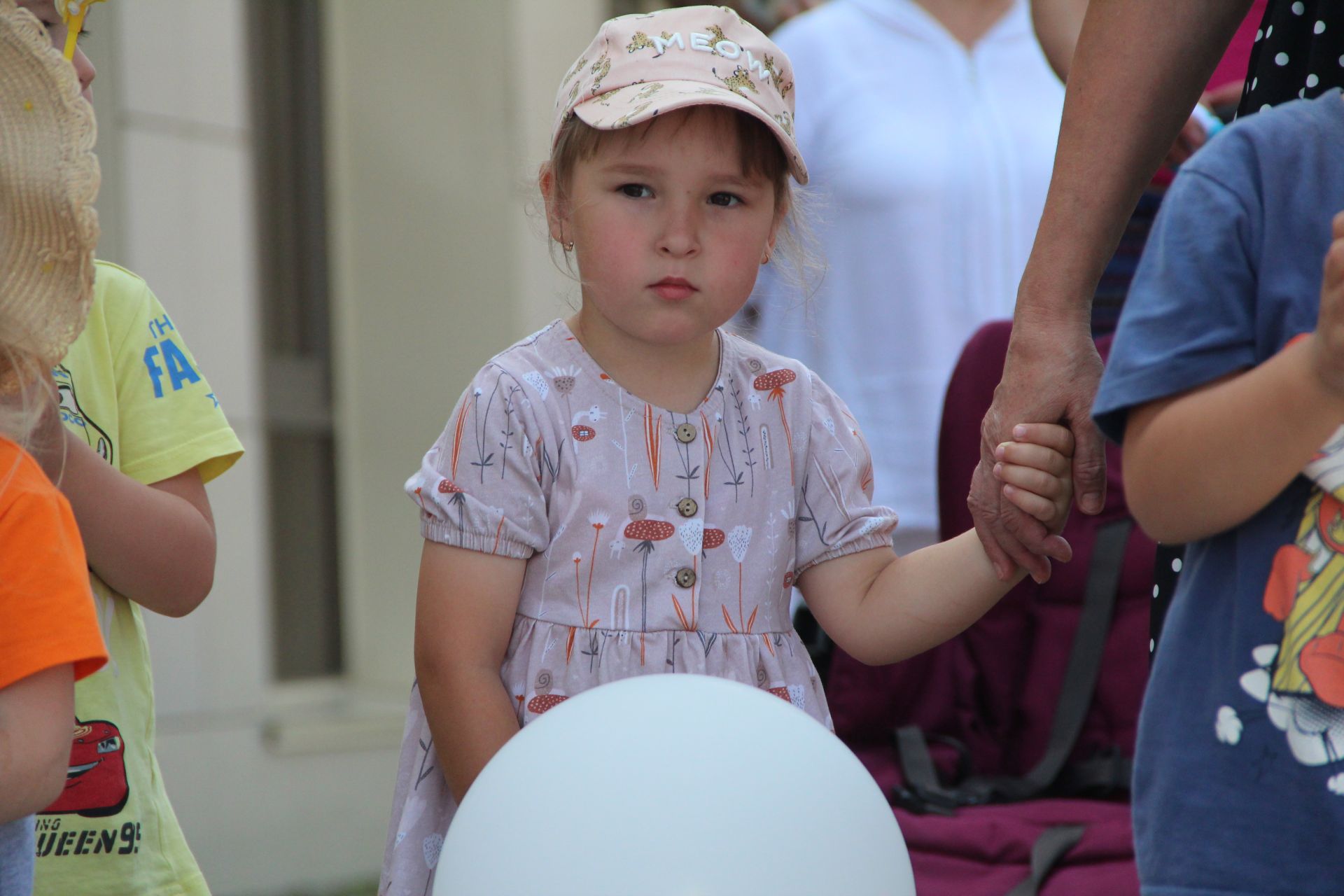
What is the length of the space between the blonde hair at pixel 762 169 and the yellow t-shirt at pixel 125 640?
0.50m

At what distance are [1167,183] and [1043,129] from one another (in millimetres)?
474

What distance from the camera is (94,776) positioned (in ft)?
5.62

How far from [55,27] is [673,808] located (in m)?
1.09

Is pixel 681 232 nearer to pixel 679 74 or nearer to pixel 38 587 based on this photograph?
pixel 679 74

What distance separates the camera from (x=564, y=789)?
1.23 m

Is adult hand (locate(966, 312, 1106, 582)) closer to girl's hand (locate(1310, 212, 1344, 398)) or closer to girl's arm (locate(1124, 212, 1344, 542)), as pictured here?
girl's arm (locate(1124, 212, 1344, 542))

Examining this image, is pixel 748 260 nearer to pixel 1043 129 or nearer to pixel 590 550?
pixel 590 550

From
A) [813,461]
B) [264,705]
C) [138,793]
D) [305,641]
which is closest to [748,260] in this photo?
[813,461]

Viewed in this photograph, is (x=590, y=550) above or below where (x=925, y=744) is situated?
above

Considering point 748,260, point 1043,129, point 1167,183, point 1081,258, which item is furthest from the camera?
point 1043,129

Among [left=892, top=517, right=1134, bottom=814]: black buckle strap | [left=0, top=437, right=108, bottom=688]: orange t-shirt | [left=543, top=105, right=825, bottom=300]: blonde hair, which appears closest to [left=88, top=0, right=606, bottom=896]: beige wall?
[left=892, top=517, right=1134, bottom=814]: black buckle strap

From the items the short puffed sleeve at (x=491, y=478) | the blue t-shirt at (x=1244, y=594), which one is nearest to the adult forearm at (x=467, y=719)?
the short puffed sleeve at (x=491, y=478)

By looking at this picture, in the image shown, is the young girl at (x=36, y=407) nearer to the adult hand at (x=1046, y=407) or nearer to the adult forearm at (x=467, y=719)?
the adult forearm at (x=467, y=719)

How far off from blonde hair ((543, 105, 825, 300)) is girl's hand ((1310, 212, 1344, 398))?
810mm
